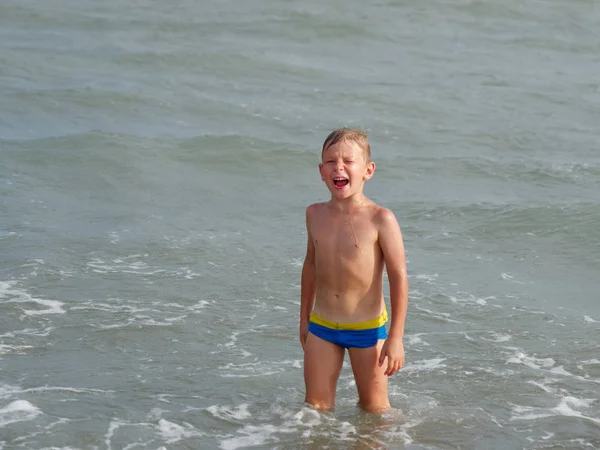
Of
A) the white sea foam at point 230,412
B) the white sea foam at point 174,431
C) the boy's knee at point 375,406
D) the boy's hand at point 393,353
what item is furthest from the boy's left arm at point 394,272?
the white sea foam at point 174,431

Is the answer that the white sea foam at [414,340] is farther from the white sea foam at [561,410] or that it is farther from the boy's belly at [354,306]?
the boy's belly at [354,306]

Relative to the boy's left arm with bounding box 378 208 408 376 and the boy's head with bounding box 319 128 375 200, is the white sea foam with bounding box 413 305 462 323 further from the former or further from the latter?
the boy's head with bounding box 319 128 375 200

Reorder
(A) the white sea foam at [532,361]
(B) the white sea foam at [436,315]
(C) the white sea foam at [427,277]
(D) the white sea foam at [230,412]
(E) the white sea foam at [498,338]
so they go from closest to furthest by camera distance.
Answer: (D) the white sea foam at [230,412] → (A) the white sea foam at [532,361] → (E) the white sea foam at [498,338] → (B) the white sea foam at [436,315] → (C) the white sea foam at [427,277]

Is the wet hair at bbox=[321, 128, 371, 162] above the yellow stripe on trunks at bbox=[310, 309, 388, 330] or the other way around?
above

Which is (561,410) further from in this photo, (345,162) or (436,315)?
(345,162)

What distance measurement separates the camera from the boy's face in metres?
4.72

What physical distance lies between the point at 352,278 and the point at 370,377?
0.50 metres

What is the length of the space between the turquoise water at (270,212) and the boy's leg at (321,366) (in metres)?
0.21

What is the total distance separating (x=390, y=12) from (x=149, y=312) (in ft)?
44.8

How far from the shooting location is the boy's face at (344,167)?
4.72 m

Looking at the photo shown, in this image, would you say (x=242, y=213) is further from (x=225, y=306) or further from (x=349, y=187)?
(x=349, y=187)

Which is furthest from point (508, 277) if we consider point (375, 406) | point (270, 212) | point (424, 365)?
point (375, 406)

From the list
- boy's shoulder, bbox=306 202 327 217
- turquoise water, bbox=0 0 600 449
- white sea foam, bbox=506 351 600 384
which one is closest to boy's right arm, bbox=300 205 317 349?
boy's shoulder, bbox=306 202 327 217

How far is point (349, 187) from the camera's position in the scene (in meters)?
4.79
